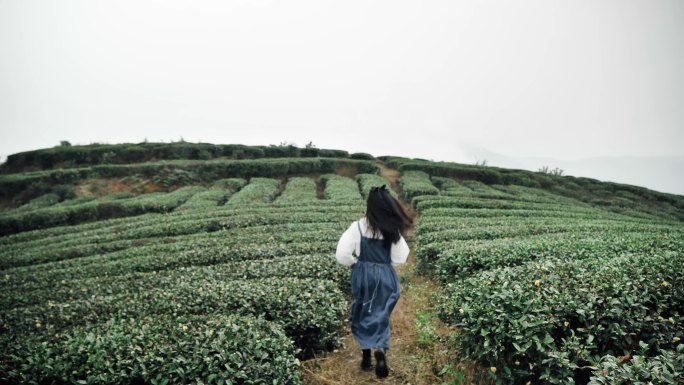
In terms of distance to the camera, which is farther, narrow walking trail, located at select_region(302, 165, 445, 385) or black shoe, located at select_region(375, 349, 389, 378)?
narrow walking trail, located at select_region(302, 165, 445, 385)

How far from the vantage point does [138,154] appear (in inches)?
1447

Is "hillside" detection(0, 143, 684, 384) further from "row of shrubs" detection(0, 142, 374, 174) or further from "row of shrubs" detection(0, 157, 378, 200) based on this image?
"row of shrubs" detection(0, 142, 374, 174)

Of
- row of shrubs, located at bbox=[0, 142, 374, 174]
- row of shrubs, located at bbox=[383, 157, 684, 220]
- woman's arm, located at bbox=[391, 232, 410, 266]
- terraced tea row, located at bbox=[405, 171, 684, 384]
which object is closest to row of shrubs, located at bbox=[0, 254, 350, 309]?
woman's arm, located at bbox=[391, 232, 410, 266]

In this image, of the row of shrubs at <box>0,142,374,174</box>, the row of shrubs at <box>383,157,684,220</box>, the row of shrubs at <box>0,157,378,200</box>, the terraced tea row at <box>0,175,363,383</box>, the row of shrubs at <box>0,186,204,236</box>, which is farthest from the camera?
the row of shrubs at <box>0,142,374,174</box>

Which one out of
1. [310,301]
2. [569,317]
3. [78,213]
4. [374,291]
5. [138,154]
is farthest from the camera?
[138,154]

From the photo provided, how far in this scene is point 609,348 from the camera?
3988mm

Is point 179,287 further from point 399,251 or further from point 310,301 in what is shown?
point 399,251

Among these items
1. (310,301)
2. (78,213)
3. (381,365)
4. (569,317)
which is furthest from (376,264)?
(78,213)

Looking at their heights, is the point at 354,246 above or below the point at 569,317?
above

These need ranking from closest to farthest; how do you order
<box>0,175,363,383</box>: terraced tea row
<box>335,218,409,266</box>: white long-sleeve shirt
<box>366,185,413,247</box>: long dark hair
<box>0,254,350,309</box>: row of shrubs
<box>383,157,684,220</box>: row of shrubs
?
<box>0,175,363,383</box>: terraced tea row, <box>366,185,413,247</box>: long dark hair, <box>335,218,409,266</box>: white long-sleeve shirt, <box>0,254,350,309</box>: row of shrubs, <box>383,157,684,220</box>: row of shrubs

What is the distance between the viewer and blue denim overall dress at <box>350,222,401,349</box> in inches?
200

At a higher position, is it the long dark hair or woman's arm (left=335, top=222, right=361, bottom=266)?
the long dark hair

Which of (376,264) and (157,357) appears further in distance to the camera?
(376,264)

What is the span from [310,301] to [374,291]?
1509 millimetres
